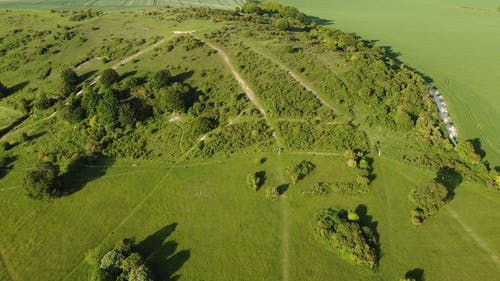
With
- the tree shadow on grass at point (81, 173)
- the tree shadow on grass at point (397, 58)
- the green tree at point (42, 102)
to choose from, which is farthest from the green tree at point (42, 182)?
the tree shadow on grass at point (397, 58)

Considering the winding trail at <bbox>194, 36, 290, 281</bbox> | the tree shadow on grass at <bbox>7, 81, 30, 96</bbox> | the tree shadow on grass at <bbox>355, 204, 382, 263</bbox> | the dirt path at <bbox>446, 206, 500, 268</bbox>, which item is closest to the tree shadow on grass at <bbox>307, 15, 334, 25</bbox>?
the winding trail at <bbox>194, 36, 290, 281</bbox>

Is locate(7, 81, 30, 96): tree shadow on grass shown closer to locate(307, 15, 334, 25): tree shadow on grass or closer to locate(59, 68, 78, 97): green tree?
locate(59, 68, 78, 97): green tree

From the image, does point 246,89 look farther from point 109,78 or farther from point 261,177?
point 109,78

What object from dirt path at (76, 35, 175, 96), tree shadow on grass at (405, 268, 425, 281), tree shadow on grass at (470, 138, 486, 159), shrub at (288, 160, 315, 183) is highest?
dirt path at (76, 35, 175, 96)

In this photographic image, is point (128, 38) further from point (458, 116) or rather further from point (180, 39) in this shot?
point (458, 116)

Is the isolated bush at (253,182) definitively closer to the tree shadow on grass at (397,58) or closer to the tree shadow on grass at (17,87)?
the tree shadow on grass at (397,58)

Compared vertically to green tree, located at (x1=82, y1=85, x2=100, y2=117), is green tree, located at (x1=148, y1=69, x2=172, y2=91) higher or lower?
higher
